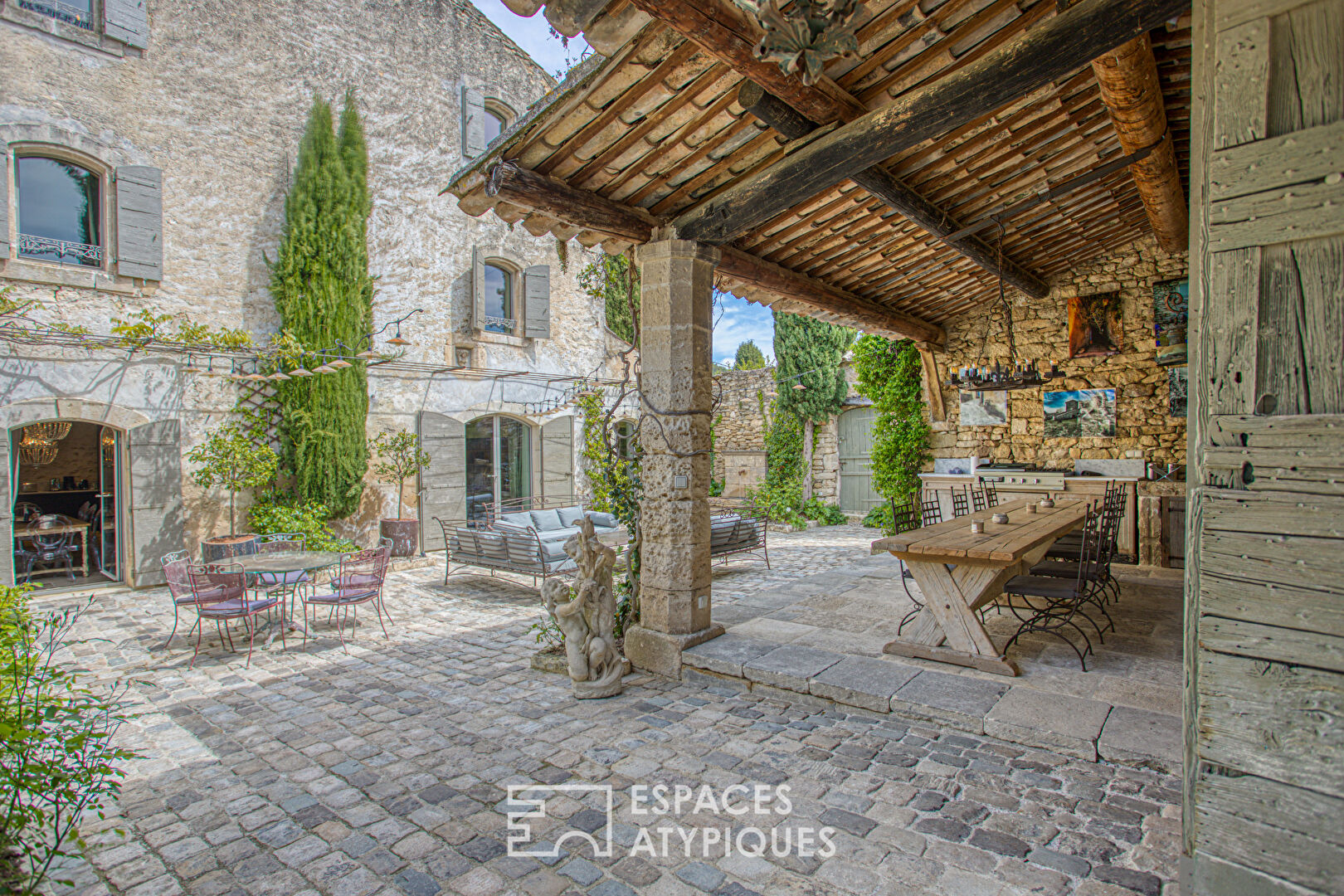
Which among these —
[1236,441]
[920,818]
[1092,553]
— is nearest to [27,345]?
[920,818]

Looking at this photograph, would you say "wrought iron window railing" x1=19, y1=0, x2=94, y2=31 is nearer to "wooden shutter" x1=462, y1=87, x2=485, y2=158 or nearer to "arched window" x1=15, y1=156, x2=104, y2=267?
"arched window" x1=15, y1=156, x2=104, y2=267

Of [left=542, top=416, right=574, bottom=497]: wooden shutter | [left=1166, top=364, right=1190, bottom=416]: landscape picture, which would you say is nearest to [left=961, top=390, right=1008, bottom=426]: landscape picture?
[left=1166, top=364, right=1190, bottom=416]: landscape picture

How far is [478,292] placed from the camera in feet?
31.9

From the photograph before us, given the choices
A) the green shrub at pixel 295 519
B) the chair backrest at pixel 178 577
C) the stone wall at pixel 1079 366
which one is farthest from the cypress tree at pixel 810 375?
the chair backrest at pixel 178 577

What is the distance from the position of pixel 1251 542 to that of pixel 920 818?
1.57 m

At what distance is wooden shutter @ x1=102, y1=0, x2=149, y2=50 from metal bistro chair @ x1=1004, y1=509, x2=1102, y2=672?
1024 cm

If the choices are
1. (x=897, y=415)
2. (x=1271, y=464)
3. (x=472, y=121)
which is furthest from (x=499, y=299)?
(x=1271, y=464)

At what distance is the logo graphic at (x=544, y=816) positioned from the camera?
2355 mm

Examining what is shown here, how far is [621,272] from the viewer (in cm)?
1048

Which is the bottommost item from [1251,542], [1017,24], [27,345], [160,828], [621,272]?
[160,828]

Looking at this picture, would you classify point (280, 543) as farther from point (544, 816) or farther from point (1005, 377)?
point (1005, 377)

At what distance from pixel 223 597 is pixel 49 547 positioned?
4.30m

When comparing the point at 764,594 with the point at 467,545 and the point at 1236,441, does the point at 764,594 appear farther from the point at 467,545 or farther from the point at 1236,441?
the point at 1236,441

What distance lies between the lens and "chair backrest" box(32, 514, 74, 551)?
7336 mm
